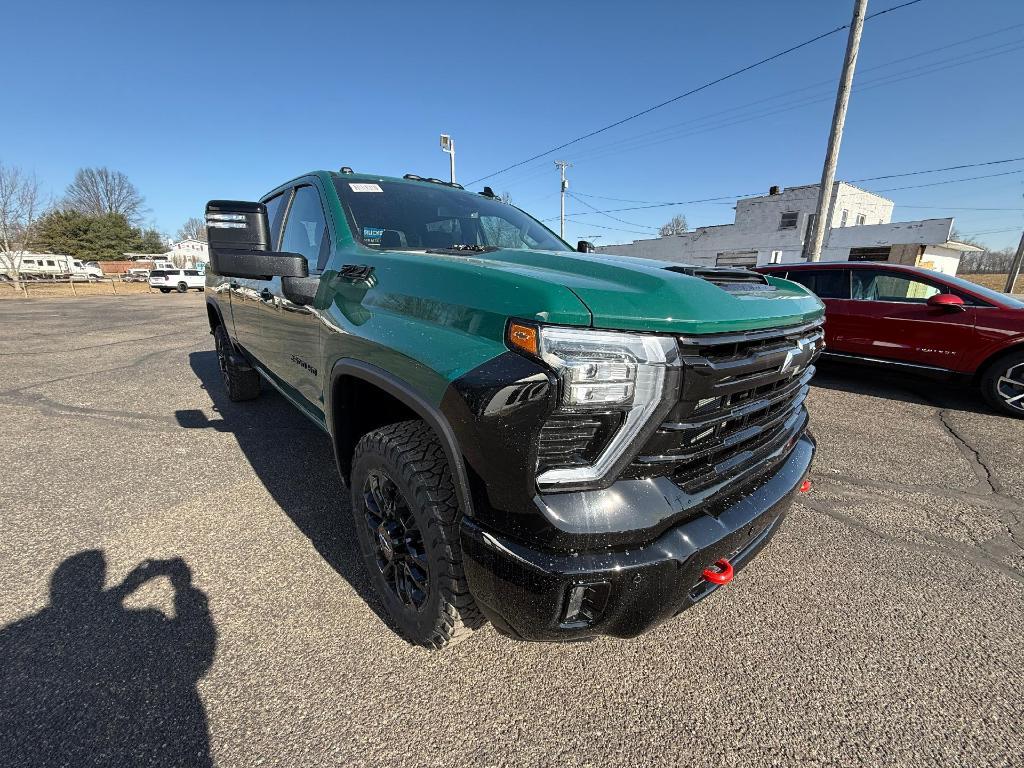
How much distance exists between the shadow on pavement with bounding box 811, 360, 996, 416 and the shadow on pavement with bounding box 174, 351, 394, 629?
6.30m

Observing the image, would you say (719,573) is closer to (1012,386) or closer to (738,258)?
(1012,386)

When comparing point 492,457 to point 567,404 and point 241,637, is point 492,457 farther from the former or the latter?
point 241,637

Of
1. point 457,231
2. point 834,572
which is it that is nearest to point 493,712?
point 834,572

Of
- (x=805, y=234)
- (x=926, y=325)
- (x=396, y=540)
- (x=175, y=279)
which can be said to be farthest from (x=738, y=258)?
(x=175, y=279)

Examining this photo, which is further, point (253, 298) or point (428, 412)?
point (253, 298)

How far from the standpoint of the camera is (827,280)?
629cm

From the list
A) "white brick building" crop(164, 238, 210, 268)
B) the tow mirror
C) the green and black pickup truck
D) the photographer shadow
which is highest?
"white brick building" crop(164, 238, 210, 268)

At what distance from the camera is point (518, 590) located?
130 centimetres

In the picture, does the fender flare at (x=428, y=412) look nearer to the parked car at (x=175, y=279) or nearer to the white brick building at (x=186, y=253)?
the parked car at (x=175, y=279)

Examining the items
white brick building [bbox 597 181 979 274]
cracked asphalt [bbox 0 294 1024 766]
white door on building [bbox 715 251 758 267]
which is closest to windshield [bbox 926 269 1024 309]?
cracked asphalt [bbox 0 294 1024 766]

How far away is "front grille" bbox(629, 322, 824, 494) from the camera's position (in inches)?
51.8

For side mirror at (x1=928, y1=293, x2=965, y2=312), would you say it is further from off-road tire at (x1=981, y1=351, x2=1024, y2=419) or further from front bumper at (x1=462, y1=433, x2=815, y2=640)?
front bumper at (x1=462, y1=433, x2=815, y2=640)

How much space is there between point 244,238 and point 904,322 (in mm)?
6856

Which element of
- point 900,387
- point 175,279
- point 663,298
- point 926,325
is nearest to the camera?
point 663,298
